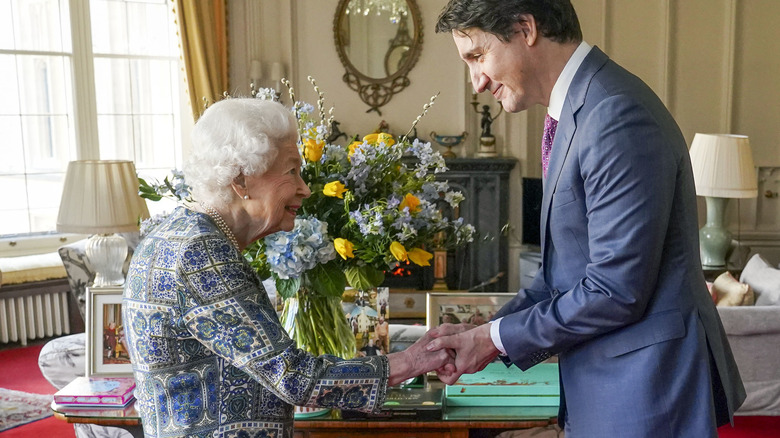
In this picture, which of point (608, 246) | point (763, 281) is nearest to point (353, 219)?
point (608, 246)

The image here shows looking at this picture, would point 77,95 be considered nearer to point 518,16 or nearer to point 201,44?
point 201,44

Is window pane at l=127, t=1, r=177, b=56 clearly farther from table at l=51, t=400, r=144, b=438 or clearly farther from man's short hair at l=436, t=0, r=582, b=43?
man's short hair at l=436, t=0, r=582, b=43

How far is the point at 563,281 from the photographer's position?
1.72m

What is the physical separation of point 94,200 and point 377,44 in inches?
139

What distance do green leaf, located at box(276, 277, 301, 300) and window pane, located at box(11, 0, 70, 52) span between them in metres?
4.95

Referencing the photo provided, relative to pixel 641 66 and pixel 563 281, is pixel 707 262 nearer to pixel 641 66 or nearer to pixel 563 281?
pixel 641 66

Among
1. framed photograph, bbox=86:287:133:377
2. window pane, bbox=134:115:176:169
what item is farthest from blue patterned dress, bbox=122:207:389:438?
window pane, bbox=134:115:176:169

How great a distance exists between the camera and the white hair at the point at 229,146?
65.2 inches

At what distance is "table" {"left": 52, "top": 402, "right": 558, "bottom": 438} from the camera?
2.29 meters

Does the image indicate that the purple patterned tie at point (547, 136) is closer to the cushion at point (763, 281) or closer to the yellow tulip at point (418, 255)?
the yellow tulip at point (418, 255)

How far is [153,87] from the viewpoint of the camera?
6.93 m

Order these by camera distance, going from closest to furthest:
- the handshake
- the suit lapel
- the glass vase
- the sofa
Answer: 1. the suit lapel
2. the handshake
3. the glass vase
4. the sofa

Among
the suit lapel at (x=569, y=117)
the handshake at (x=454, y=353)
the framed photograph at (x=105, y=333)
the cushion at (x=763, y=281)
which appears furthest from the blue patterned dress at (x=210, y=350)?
the cushion at (x=763, y=281)

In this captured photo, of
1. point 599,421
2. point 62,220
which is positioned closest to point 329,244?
point 599,421
